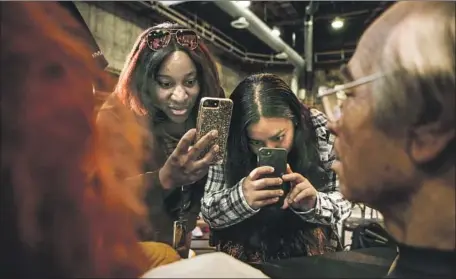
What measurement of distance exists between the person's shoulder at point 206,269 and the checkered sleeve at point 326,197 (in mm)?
280

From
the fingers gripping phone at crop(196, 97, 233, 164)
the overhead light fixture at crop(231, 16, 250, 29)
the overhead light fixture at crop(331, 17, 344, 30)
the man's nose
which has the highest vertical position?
the overhead light fixture at crop(231, 16, 250, 29)

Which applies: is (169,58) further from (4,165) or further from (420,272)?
(420,272)

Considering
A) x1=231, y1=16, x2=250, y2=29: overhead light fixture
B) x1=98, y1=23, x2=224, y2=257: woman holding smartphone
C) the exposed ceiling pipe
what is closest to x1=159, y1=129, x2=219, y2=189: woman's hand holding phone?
x1=98, y1=23, x2=224, y2=257: woman holding smartphone

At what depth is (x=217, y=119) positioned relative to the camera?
568 mm

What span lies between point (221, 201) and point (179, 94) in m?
0.18

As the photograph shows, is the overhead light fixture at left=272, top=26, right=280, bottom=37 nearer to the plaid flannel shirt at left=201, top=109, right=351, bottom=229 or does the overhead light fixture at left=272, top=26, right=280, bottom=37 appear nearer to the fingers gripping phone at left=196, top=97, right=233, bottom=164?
the plaid flannel shirt at left=201, top=109, right=351, bottom=229

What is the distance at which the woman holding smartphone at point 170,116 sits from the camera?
21.1 inches

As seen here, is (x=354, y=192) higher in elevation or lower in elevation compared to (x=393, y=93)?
lower

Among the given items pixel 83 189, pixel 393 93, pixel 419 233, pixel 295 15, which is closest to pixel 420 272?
pixel 419 233

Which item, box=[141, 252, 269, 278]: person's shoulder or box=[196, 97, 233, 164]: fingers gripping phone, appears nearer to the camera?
box=[141, 252, 269, 278]: person's shoulder

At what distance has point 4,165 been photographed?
1.34ft

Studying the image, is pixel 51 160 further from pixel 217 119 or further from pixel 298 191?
pixel 298 191

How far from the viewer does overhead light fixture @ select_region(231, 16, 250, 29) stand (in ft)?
3.30

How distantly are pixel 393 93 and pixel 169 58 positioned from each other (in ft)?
A: 1.02
